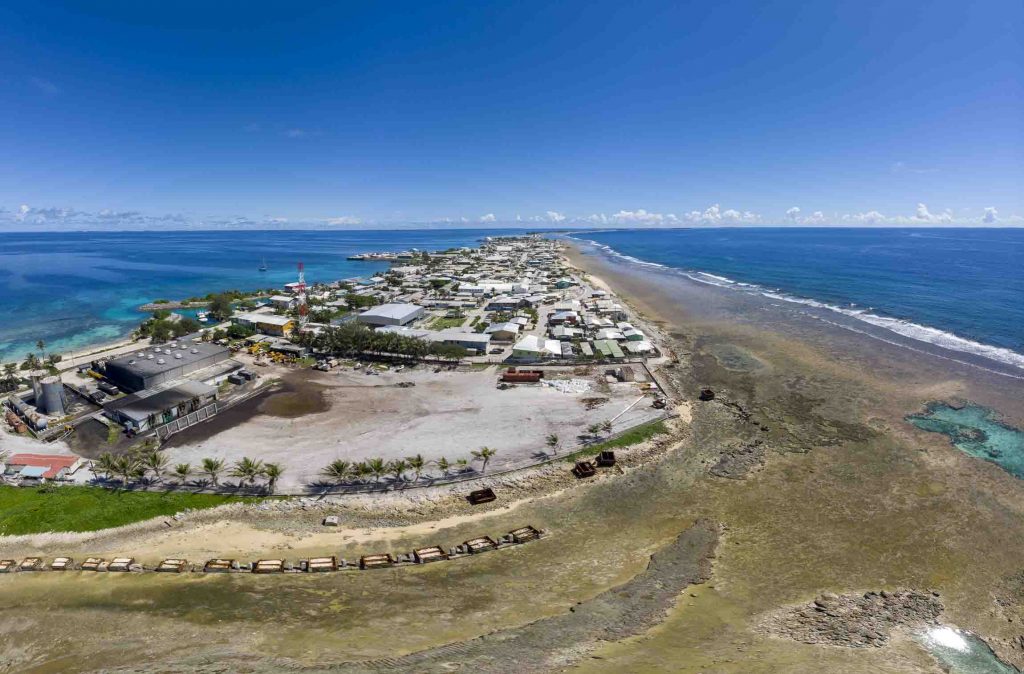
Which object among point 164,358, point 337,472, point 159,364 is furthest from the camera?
point 164,358

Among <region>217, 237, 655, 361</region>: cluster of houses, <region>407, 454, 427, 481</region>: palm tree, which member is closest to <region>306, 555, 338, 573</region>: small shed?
<region>407, 454, 427, 481</region>: palm tree

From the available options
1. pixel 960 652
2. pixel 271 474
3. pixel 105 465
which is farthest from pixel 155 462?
pixel 960 652

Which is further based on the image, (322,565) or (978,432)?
(978,432)

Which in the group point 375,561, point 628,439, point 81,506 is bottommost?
point 375,561

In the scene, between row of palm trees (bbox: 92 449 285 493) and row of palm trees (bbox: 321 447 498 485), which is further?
row of palm trees (bbox: 321 447 498 485)

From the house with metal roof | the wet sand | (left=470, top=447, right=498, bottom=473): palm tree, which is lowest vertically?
the wet sand

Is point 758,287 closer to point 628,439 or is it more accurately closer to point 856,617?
point 628,439

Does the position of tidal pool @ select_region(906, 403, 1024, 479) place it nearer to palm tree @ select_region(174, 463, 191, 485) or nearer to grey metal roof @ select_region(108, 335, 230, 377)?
palm tree @ select_region(174, 463, 191, 485)

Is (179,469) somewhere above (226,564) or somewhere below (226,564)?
above
